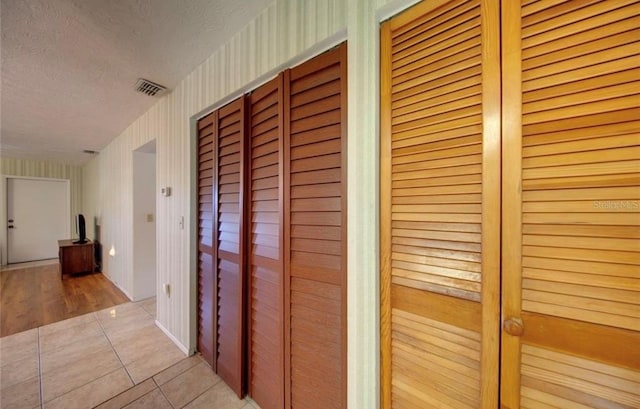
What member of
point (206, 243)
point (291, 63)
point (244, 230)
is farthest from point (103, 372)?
point (291, 63)

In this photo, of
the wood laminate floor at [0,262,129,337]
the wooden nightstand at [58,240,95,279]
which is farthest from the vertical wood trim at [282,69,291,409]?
the wooden nightstand at [58,240,95,279]

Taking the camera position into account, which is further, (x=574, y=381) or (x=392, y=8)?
(x=392, y=8)

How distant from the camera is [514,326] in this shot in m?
0.62

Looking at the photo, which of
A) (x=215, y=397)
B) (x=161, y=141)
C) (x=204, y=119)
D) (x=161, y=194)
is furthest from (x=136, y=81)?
(x=215, y=397)

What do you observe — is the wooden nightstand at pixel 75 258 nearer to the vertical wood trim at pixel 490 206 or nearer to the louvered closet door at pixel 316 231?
the louvered closet door at pixel 316 231

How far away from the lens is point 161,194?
7.71 ft

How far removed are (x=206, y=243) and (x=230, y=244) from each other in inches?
15.4

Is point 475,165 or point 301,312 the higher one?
point 475,165

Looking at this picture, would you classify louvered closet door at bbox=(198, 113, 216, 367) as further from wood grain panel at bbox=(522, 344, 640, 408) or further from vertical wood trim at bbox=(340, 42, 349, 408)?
wood grain panel at bbox=(522, 344, 640, 408)

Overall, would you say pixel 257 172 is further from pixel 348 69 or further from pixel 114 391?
pixel 114 391

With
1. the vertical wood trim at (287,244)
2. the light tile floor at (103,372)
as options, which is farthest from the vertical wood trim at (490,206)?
the light tile floor at (103,372)

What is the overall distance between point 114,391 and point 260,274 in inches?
54.8

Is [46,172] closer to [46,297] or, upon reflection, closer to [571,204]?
[46,297]

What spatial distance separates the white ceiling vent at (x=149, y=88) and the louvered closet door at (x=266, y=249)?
4.02 ft
